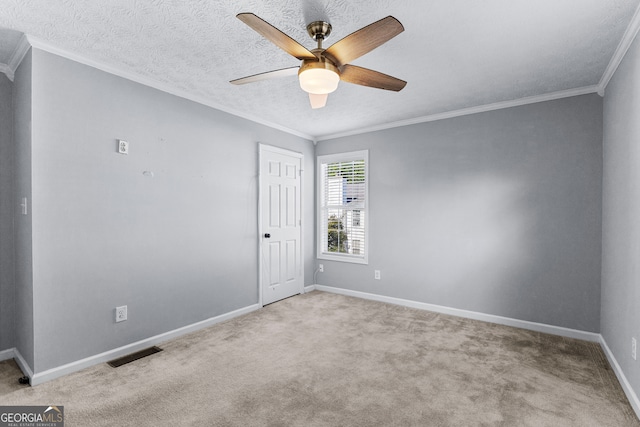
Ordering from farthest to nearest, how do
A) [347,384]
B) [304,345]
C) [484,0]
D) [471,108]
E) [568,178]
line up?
[471,108] → [568,178] → [304,345] → [347,384] → [484,0]

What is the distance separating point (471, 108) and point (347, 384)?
335 cm

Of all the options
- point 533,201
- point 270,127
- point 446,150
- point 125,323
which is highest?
point 270,127

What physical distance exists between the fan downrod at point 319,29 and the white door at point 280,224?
2.25 m

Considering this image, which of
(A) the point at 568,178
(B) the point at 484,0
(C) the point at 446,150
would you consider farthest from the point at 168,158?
(A) the point at 568,178

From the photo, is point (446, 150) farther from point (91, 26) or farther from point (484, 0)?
point (91, 26)

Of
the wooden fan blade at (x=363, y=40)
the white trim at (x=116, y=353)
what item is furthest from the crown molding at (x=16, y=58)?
the white trim at (x=116, y=353)

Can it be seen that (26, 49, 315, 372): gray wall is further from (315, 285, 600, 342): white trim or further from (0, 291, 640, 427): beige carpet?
(315, 285, 600, 342): white trim

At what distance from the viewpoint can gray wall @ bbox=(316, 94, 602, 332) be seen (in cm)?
318

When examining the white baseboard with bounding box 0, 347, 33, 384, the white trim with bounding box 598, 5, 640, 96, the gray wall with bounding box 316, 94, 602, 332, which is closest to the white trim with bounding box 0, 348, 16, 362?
the white baseboard with bounding box 0, 347, 33, 384

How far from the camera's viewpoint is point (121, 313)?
279cm

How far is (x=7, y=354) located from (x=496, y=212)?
16.4 feet

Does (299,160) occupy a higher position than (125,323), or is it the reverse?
(299,160)

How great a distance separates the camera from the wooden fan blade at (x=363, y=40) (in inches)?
61.4

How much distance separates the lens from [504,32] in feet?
7.22
